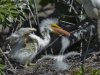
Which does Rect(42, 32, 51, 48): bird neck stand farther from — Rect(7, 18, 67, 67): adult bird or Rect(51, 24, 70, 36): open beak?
Rect(51, 24, 70, 36): open beak

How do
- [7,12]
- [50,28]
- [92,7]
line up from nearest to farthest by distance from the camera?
[92,7], [7,12], [50,28]

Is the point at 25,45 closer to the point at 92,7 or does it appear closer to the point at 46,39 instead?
the point at 46,39

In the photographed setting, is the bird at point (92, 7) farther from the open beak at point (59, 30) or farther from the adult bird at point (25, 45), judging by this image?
the adult bird at point (25, 45)

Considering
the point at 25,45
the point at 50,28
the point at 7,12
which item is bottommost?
the point at 25,45

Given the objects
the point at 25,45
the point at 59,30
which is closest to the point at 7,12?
the point at 25,45

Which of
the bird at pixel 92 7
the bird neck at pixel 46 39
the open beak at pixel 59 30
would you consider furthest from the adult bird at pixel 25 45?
the bird at pixel 92 7

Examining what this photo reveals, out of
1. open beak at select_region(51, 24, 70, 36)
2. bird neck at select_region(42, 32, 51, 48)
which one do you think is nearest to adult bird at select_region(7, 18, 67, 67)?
bird neck at select_region(42, 32, 51, 48)

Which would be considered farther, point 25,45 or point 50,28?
point 50,28

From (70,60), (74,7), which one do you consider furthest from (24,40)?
(74,7)

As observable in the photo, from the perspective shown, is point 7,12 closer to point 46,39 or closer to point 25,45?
point 25,45

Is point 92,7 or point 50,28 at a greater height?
point 92,7

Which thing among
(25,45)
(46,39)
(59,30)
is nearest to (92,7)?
(59,30)

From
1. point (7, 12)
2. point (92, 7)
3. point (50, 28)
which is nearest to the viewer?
point (92, 7)

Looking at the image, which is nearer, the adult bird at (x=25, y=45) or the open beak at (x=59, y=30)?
the adult bird at (x=25, y=45)
